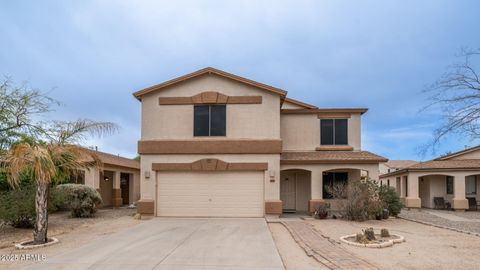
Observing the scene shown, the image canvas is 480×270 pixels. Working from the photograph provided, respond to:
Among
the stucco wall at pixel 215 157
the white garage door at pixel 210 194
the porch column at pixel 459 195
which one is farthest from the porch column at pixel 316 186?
the porch column at pixel 459 195

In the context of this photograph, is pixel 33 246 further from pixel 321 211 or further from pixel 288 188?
pixel 288 188

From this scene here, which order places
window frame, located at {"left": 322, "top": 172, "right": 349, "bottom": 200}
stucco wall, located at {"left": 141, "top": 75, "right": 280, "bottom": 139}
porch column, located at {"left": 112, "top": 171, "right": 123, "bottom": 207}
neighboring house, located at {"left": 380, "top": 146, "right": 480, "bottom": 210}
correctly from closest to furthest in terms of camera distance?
stucco wall, located at {"left": 141, "top": 75, "right": 280, "bottom": 139} → window frame, located at {"left": 322, "top": 172, "right": 349, "bottom": 200} → neighboring house, located at {"left": 380, "top": 146, "right": 480, "bottom": 210} → porch column, located at {"left": 112, "top": 171, "right": 123, "bottom": 207}

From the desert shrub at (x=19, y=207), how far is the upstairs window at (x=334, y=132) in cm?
1448

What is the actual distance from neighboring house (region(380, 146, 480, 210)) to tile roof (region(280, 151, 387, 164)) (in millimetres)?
7278

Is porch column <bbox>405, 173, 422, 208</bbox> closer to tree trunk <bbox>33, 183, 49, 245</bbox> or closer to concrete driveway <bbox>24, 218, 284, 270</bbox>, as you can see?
concrete driveway <bbox>24, 218, 284, 270</bbox>

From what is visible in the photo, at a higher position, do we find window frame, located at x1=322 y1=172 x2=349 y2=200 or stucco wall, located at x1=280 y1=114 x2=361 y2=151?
stucco wall, located at x1=280 y1=114 x2=361 y2=151

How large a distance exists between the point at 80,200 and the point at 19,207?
4.68 metres

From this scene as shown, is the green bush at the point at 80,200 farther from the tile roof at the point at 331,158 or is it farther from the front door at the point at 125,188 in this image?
the front door at the point at 125,188

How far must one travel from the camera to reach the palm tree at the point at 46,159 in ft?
36.9

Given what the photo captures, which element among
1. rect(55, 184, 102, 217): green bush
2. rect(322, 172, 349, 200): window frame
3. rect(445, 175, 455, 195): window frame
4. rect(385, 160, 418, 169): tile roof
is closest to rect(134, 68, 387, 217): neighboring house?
rect(322, 172, 349, 200): window frame

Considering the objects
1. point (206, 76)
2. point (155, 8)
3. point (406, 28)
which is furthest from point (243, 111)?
point (406, 28)

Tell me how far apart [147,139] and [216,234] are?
7.53m

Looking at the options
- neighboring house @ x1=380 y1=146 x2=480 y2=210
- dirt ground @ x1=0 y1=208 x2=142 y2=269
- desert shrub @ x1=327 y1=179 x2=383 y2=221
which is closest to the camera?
dirt ground @ x1=0 y1=208 x2=142 y2=269

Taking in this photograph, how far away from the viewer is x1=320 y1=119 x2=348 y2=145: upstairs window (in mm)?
21000
